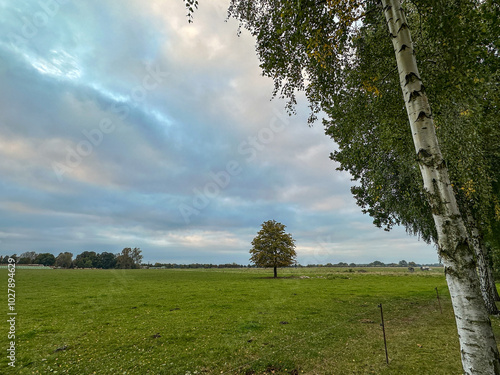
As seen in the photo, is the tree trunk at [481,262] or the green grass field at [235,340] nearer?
the green grass field at [235,340]

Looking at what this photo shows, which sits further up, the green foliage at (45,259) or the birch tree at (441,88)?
the birch tree at (441,88)

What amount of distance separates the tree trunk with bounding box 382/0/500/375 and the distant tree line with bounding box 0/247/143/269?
17889cm

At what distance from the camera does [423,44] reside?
747cm

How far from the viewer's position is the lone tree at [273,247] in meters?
53.0

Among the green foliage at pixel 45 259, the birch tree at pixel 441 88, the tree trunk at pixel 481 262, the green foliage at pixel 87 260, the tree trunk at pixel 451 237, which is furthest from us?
the green foliage at pixel 87 260

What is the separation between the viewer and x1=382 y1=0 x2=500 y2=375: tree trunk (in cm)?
372

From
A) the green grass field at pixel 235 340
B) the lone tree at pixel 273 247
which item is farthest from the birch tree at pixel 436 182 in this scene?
the lone tree at pixel 273 247

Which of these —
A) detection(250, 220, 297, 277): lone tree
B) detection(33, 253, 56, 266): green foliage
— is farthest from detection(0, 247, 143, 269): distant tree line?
detection(250, 220, 297, 277): lone tree

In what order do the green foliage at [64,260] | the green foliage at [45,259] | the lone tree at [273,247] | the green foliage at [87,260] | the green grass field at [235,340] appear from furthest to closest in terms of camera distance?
the green foliage at [87,260]
the green foliage at [45,259]
the green foliage at [64,260]
the lone tree at [273,247]
the green grass field at [235,340]

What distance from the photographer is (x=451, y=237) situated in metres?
4.07

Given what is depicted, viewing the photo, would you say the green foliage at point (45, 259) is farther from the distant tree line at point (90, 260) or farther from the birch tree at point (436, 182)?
the birch tree at point (436, 182)

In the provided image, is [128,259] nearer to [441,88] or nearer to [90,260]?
[90,260]

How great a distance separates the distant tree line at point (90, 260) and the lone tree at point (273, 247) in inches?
5723

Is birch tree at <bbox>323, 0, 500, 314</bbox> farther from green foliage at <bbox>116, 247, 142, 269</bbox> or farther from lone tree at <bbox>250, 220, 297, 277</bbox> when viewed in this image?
green foliage at <bbox>116, 247, 142, 269</bbox>
